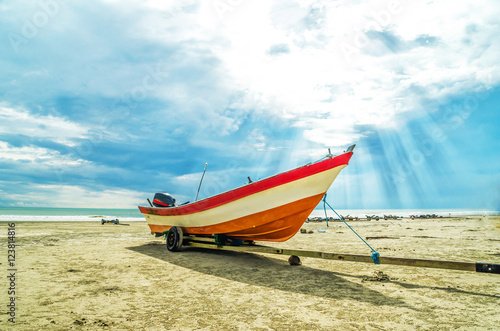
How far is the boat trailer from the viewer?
161 inches

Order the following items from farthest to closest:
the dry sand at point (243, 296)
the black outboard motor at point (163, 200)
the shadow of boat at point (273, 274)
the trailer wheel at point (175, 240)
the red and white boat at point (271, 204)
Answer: the black outboard motor at point (163, 200)
the trailer wheel at point (175, 240)
the red and white boat at point (271, 204)
the shadow of boat at point (273, 274)
the dry sand at point (243, 296)

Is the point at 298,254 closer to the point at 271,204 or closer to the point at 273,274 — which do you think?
the point at 273,274

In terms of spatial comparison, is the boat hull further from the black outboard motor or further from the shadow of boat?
the black outboard motor

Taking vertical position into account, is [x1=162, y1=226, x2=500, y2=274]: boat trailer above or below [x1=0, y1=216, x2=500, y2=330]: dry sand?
above

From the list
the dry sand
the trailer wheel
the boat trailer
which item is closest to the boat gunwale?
the trailer wheel

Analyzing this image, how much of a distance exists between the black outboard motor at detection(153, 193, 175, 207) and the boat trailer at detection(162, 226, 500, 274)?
2045 mm

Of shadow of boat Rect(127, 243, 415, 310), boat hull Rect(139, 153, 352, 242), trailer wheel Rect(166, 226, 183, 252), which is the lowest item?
shadow of boat Rect(127, 243, 415, 310)

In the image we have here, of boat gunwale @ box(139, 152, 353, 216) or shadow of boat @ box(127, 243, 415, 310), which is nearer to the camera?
shadow of boat @ box(127, 243, 415, 310)

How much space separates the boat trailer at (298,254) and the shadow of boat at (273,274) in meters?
0.35

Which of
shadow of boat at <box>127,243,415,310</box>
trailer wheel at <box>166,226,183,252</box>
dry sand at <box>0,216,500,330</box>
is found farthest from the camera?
trailer wheel at <box>166,226,183,252</box>

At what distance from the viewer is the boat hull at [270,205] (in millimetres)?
6402

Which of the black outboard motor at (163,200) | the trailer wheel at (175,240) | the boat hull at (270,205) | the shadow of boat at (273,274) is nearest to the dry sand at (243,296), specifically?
the shadow of boat at (273,274)

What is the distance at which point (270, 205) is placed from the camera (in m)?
6.85

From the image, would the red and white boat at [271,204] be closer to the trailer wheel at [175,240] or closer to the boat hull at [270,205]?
the boat hull at [270,205]
